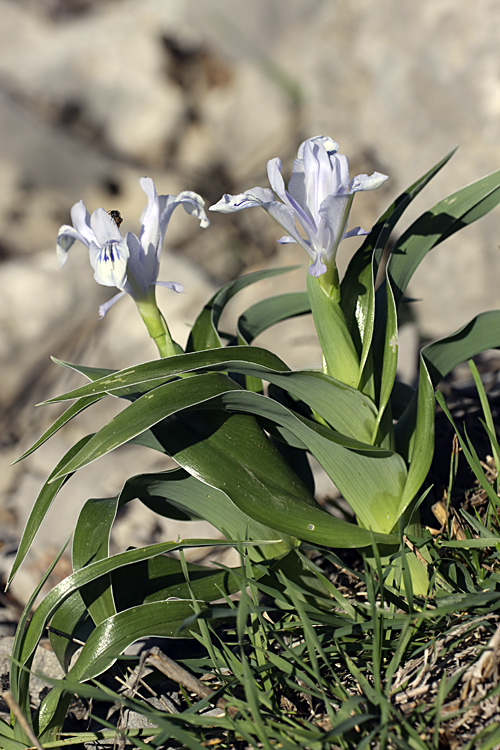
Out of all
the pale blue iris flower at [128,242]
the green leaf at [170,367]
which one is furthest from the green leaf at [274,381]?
the pale blue iris flower at [128,242]

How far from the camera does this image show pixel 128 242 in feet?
2.94

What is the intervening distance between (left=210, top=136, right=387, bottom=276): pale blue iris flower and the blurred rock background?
1.42 meters

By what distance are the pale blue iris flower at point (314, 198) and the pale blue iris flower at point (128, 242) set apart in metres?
0.14

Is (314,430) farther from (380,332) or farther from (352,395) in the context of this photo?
(380,332)

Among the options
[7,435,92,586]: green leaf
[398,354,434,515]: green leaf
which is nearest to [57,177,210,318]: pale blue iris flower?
[7,435,92,586]: green leaf

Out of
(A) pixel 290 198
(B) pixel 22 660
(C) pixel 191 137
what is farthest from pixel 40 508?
(C) pixel 191 137

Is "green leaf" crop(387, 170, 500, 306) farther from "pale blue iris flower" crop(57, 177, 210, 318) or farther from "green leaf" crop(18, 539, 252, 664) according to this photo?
"green leaf" crop(18, 539, 252, 664)

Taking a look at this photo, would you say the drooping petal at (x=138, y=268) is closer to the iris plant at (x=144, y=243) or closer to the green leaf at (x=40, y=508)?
the iris plant at (x=144, y=243)

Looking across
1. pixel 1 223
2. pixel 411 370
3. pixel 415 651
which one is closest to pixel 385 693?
pixel 415 651

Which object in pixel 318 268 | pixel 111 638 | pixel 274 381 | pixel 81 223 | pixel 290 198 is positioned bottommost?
pixel 111 638

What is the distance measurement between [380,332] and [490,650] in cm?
47

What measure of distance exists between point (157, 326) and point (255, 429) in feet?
0.70

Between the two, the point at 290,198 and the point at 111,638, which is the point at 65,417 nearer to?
the point at 111,638

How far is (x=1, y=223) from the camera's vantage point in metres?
3.87
